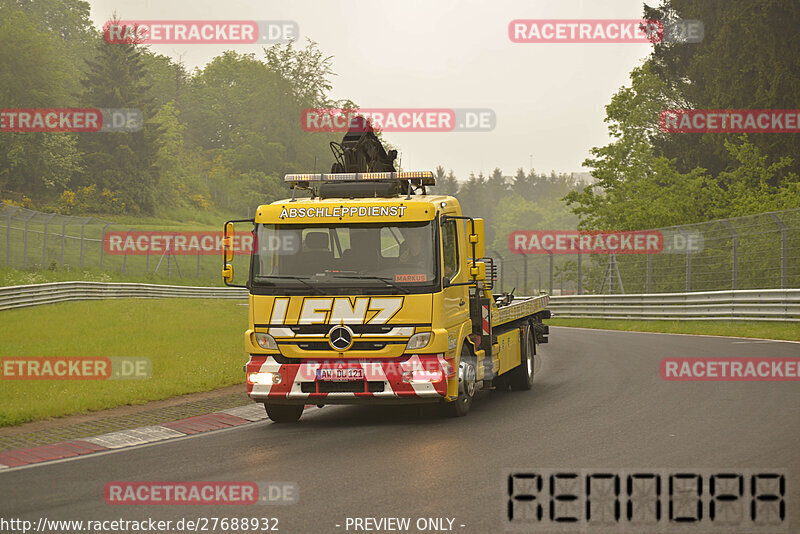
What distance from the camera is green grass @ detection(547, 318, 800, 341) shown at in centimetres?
2231

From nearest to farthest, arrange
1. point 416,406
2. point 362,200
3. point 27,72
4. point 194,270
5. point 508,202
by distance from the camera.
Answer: point 362,200 < point 416,406 < point 194,270 < point 27,72 < point 508,202

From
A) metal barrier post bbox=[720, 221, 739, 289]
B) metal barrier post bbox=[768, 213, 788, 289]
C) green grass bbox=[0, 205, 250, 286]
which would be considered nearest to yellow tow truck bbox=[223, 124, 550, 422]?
metal barrier post bbox=[768, 213, 788, 289]

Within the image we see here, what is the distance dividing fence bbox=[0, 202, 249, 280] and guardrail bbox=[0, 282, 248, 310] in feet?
7.24

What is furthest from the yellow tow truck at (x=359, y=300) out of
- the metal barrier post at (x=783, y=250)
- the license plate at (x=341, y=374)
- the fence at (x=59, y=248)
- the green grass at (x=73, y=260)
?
the green grass at (x=73, y=260)

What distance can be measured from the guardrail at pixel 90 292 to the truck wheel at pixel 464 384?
967 inches

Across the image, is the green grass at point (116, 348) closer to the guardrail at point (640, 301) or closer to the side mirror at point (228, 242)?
the guardrail at point (640, 301)

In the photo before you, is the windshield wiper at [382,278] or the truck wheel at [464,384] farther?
the truck wheel at [464,384]

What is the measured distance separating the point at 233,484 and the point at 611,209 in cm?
4254

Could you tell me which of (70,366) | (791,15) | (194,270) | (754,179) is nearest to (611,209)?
(754,179)

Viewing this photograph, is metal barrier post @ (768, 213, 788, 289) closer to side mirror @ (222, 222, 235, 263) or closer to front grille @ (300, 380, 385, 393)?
front grille @ (300, 380, 385, 393)

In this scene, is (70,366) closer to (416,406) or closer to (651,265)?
(416,406)

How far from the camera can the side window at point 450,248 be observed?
1076 centimetres

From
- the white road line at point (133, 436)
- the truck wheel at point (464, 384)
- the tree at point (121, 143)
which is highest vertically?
the tree at point (121, 143)

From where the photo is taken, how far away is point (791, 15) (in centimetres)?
3738
